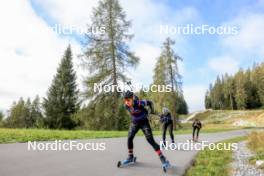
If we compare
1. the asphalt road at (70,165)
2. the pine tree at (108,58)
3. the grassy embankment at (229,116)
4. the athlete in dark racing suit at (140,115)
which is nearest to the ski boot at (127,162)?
the asphalt road at (70,165)

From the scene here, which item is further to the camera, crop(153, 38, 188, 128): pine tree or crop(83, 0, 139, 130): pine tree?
crop(153, 38, 188, 128): pine tree

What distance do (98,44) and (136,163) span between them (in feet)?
75.6

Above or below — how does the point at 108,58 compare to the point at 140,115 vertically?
above

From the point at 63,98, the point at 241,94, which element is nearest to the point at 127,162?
the point at 63,98

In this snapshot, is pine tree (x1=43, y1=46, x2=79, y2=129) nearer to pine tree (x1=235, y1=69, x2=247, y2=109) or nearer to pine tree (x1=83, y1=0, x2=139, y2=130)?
pine tree (x1=83, y1=0, x2=139, y2=130)

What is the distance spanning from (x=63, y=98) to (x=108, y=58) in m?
13.9

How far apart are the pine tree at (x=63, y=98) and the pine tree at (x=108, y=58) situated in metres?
7.43

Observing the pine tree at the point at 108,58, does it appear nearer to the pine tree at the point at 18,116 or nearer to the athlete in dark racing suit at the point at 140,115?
the athlete in dark racing suit at the point at 140,115

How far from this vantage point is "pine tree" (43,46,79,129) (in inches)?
1462

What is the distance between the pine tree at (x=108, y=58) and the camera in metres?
27.4

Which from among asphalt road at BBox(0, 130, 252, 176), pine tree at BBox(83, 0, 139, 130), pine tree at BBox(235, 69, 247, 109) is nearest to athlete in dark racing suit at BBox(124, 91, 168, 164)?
asphalt road at BBox(0, 130, 252, 176)

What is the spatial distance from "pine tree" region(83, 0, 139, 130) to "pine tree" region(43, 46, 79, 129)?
743 centimetres

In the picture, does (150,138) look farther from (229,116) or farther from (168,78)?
(229,116)

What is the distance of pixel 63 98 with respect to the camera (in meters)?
39.8
